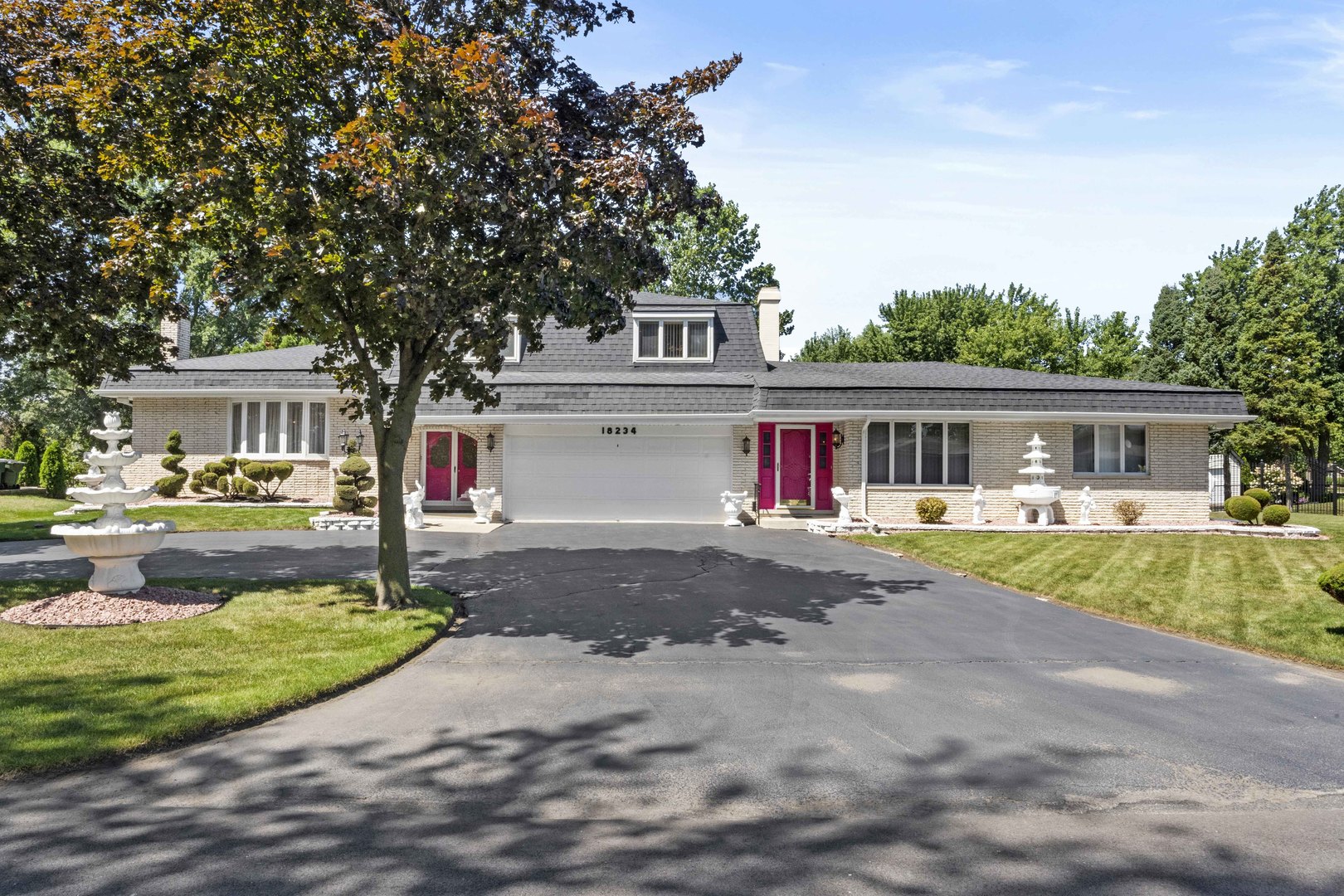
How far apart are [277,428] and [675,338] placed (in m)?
11.7

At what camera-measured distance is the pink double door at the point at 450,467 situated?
22.0 metres

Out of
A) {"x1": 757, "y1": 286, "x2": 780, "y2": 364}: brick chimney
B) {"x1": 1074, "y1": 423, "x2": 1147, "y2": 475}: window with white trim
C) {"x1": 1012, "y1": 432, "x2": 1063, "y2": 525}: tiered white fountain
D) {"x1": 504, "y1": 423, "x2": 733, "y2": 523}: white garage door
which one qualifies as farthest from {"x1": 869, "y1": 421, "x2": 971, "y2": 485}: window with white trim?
{"x1": 757, "y1": 286, "x2": 780, "y2": 364}: brick chimney

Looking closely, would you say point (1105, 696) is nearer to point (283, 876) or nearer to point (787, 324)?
point (283, 876)

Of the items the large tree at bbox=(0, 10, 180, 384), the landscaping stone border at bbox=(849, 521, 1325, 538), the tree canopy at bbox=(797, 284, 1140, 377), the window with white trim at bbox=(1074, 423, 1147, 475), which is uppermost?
the tree canopy at bbox=(797, 284, 1140, 377)

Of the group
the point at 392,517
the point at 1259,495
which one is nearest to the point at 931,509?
the point at 1259,495

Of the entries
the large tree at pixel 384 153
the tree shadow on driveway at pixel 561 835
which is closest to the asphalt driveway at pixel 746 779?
the tree shadow on driveway at pixel 561 835

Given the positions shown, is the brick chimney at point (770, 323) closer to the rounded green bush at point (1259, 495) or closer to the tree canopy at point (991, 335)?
the rounded green bush at point (1259, 495)

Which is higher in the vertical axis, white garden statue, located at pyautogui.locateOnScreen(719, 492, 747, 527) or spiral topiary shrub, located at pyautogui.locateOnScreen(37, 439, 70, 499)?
spiral topiary shrub, located at pyautogui.locateOnScreen(37, 439, 70, 499)

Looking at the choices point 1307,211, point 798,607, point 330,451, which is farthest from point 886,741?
point 1307,211

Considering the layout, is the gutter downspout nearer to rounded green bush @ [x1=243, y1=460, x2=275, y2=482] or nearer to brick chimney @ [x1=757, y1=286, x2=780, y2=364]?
brick chimney @ [x1=757, y1=286, x2=780, y2=364]

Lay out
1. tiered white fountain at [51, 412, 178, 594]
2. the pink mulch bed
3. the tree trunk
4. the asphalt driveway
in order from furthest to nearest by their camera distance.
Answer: the tree trunk → tiered white fountain at [51, 412, 178, 594] → the pink mulch bed → the asphalt driveway

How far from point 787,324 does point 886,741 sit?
46.0 meters

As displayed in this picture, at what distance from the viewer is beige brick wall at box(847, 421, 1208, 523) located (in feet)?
63.4

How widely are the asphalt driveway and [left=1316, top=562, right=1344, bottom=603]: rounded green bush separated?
1.46 meters
